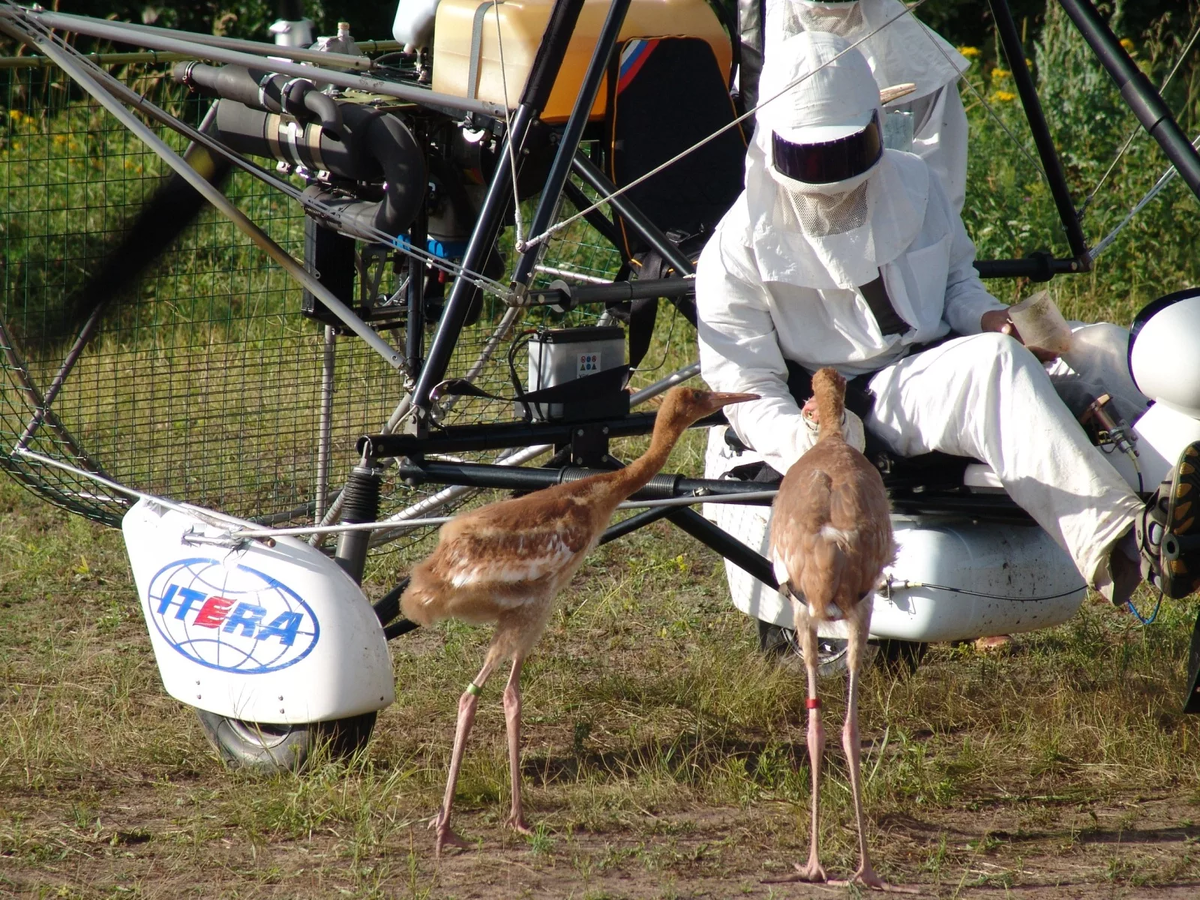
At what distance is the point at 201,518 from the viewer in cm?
375

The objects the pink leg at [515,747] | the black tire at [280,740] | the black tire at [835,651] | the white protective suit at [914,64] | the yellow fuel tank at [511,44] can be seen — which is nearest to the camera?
the pink leg at [515,747]

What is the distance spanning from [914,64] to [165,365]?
348 cm

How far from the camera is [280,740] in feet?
12.0

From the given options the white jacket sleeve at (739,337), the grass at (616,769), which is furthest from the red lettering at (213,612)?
the white jacket sleeve at (739,337)

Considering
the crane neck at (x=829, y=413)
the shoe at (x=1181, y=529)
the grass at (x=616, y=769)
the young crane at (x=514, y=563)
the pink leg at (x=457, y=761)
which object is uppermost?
the crane neck at (x=829, y=413)

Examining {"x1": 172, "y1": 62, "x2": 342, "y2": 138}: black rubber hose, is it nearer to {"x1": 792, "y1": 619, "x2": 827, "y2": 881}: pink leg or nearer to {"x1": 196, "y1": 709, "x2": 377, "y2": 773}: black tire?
{"x1": 196, "y1": 709, "x2": 377, "y2": 773}: black tire

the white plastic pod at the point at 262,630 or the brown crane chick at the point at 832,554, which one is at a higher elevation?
the brown crane chick at the point at 832,554

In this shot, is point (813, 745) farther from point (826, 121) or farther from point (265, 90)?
point (265, 90)

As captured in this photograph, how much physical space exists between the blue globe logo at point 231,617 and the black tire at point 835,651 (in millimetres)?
1667

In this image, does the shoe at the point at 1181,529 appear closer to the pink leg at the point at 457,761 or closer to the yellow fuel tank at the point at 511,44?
the pink leg at the point at 457,761

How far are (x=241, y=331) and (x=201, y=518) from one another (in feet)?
11.6

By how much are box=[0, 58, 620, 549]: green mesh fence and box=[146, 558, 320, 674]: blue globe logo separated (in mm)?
799

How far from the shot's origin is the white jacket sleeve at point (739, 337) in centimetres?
364

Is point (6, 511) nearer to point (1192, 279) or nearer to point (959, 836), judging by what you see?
point (959, 836)
